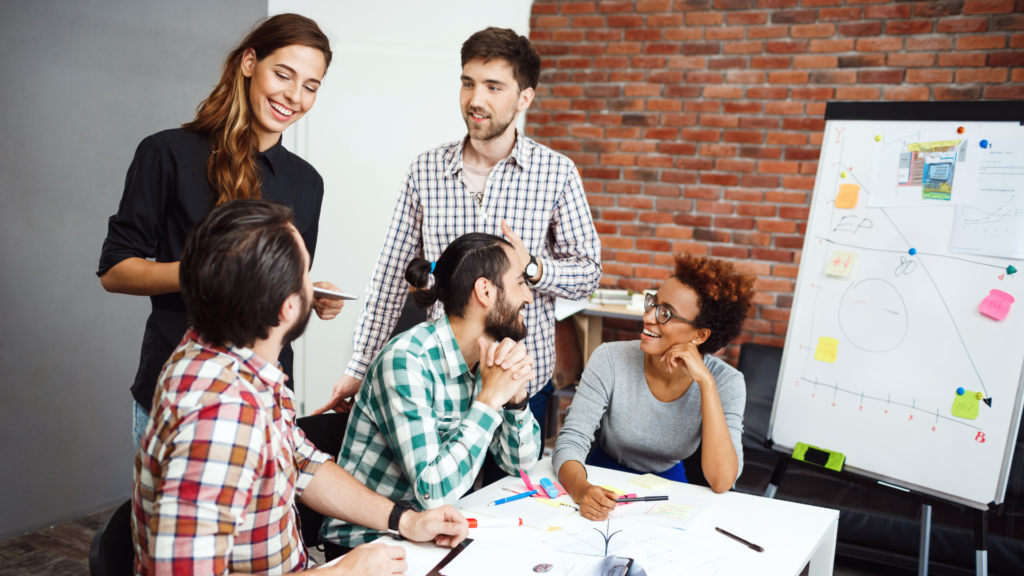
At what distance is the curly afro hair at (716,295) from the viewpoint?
1.92m

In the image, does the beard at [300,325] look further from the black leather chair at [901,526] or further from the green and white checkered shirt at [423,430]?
the black leather chair at [901,526]

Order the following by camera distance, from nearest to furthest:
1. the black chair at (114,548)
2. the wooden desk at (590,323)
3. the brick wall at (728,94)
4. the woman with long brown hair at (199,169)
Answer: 1. the black chair at (114,548)
2. the woman with long brown hair at (199,169)
3. the brick wall at (728,94)
4. the wooden desk at (590,323)

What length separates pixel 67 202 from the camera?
2609 mm

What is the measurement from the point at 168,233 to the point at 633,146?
3.03m

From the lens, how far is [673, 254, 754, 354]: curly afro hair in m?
1.92

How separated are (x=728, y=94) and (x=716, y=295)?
2.31 meters

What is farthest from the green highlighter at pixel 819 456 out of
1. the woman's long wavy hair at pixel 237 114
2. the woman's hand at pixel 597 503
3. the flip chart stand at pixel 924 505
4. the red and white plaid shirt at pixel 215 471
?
the woman's long wavy hair at pixel 237 114

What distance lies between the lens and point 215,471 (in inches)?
32.4

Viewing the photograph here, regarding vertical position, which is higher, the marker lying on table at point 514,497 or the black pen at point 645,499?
the black pen at point 645,499

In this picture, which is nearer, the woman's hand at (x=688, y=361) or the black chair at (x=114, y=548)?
the black chair at (x=114, y=548)

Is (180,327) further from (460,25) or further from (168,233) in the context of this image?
(460,25)

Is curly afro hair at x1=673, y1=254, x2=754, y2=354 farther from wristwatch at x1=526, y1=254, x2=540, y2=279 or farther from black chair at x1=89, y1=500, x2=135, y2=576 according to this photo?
black chair at x1=89, y1=500, x2=135, y2=576

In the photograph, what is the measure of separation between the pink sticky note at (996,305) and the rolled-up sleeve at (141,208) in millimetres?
2192

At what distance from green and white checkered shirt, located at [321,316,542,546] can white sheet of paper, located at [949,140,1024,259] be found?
1.44 metres
